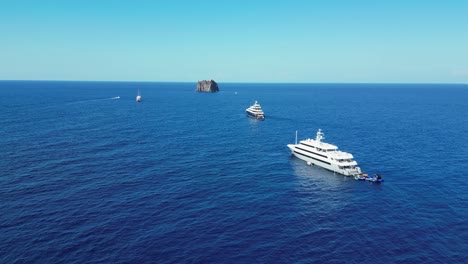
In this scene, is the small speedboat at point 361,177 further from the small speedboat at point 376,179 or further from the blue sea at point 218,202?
the blue sea at point 218,202

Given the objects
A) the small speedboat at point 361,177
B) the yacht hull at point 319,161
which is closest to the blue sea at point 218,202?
the small speedboat at point 361,177

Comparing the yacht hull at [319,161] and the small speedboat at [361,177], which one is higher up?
the yacht hull at [319,161]

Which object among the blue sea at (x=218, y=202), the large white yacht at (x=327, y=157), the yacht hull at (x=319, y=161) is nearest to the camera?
the blue sea at (x=218, y=202)

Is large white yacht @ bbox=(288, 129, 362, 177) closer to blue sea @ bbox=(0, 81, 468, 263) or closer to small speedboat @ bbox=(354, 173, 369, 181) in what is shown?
small speedboat @ bbox=(354, 173, 369, 181)

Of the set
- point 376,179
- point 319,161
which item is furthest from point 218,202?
point 376,179

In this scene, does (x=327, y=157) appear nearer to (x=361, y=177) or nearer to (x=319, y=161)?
(x=319, y=161)

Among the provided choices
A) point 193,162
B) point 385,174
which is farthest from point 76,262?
point 385,174

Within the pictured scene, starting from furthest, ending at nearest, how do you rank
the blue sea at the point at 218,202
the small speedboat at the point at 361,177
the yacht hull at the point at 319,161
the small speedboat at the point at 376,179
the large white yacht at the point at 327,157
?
1. the large white yacht at the point at 327,157
2. the yacht hull at the point at 319,161
3. the small speedboat at the point at 361,177
4. the small speedboat at the point at 376,179
5. the blue sea at the point at 218,202

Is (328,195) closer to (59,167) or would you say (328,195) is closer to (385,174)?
(385,174)
